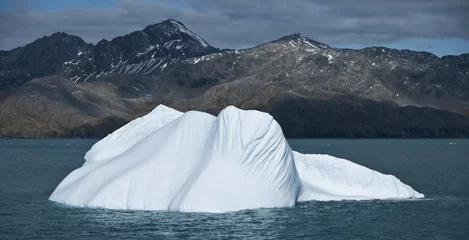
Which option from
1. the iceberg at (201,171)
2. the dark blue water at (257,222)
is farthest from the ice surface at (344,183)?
the iceberg at (201,171)

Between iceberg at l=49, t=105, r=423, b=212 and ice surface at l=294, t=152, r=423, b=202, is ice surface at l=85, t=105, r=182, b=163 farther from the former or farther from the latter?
ice surface at l=294, t=152, r=423, b=202

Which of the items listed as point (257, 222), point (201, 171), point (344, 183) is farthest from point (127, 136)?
point (257, 222)

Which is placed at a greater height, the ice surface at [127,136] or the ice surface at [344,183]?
the ice surface at [127,136]

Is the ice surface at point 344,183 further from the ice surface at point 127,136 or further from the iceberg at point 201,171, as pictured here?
the ice surface at point 127,136

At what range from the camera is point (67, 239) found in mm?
34562

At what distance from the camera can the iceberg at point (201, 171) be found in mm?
40062

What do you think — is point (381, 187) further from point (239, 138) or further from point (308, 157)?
point (239, 138)

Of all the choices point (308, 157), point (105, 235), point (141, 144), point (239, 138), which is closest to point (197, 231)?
point (105, 235)

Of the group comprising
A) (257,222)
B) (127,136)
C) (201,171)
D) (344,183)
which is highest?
(127,136)

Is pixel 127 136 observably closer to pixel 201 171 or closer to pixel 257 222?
pixel 201 171

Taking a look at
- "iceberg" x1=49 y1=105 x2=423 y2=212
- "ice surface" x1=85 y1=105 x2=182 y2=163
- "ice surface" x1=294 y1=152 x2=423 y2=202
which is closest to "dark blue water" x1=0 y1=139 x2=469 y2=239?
"iceberg" x1=49 y1=105 x2=423 y2=212

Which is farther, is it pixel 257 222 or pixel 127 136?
pixel 127 136

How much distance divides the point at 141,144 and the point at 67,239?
11339 mm

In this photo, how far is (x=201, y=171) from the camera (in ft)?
133
